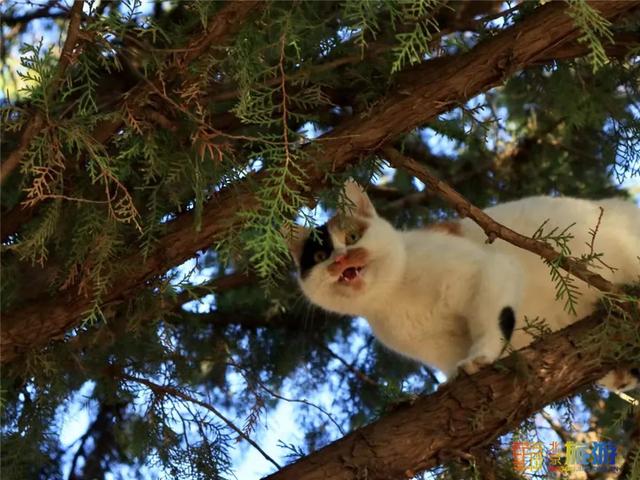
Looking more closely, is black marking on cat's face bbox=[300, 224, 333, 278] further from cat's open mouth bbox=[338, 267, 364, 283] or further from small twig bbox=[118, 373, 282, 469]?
small twig bbox=[118, 373, 282, 469]

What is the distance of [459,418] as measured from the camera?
3006 mm

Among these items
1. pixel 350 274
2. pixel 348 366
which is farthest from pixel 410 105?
pixel 348 366

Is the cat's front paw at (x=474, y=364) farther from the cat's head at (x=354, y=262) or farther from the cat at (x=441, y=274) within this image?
the cat's head at (x=354, y=262)

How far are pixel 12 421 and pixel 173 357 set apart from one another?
2.54 feet

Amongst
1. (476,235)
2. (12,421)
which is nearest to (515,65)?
(476,235)

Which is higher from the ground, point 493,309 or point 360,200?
point 360,200

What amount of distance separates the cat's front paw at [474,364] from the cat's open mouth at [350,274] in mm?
665

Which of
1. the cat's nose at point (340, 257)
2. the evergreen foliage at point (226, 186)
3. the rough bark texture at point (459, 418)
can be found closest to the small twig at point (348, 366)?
the evergreen foliage at point (226, 186)

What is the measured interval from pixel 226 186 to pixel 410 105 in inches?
28.2

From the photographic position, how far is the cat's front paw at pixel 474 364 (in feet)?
10.5

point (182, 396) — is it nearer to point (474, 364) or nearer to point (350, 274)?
point (350, 274)

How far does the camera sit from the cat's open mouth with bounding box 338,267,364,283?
145 inches

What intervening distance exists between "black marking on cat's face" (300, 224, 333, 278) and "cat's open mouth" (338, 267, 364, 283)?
0.35 feet
